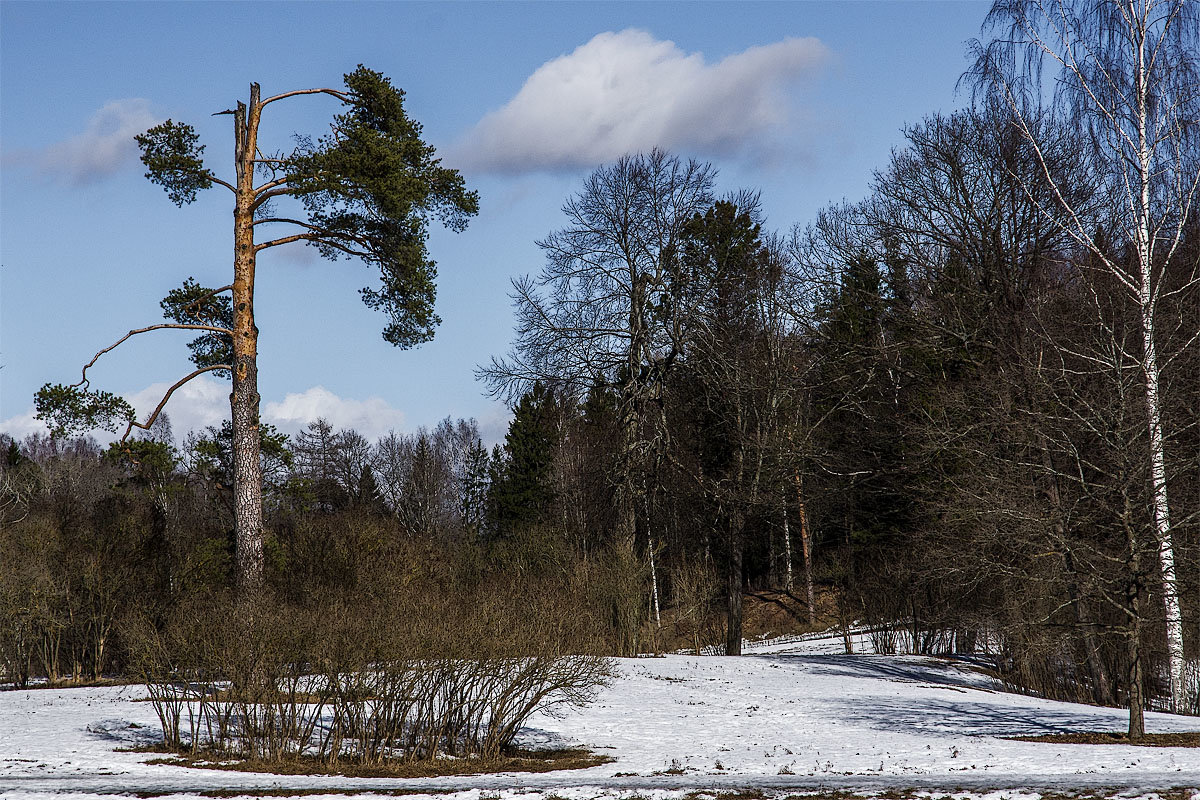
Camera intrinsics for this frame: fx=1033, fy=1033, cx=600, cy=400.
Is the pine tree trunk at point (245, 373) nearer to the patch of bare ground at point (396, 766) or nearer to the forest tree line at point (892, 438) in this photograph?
the forest tree line at point (892, 438)

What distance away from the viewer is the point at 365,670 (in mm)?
12711

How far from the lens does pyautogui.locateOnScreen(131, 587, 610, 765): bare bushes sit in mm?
12656

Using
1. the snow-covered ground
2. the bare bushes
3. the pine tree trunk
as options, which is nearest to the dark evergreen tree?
the snow-covered ground

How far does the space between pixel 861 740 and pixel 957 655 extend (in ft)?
41.4

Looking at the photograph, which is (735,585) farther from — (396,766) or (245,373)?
(396,766)

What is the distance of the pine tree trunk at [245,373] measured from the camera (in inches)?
667

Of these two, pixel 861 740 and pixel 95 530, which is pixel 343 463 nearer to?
pixel 95 530

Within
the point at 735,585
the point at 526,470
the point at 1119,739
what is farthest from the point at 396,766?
the point at 526,470

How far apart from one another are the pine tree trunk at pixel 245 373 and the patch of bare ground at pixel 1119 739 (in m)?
12.1

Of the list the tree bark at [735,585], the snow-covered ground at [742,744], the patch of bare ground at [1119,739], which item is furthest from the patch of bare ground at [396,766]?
the tree bark at [735,585]

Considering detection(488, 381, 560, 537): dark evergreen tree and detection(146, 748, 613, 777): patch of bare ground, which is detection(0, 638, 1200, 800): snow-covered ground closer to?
detection(146, 748, 613, 777): patch of bare ground

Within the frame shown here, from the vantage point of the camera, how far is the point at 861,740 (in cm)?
1450

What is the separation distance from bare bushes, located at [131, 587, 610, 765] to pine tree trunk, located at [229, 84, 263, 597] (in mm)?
3475

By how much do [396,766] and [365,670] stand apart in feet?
4.04
